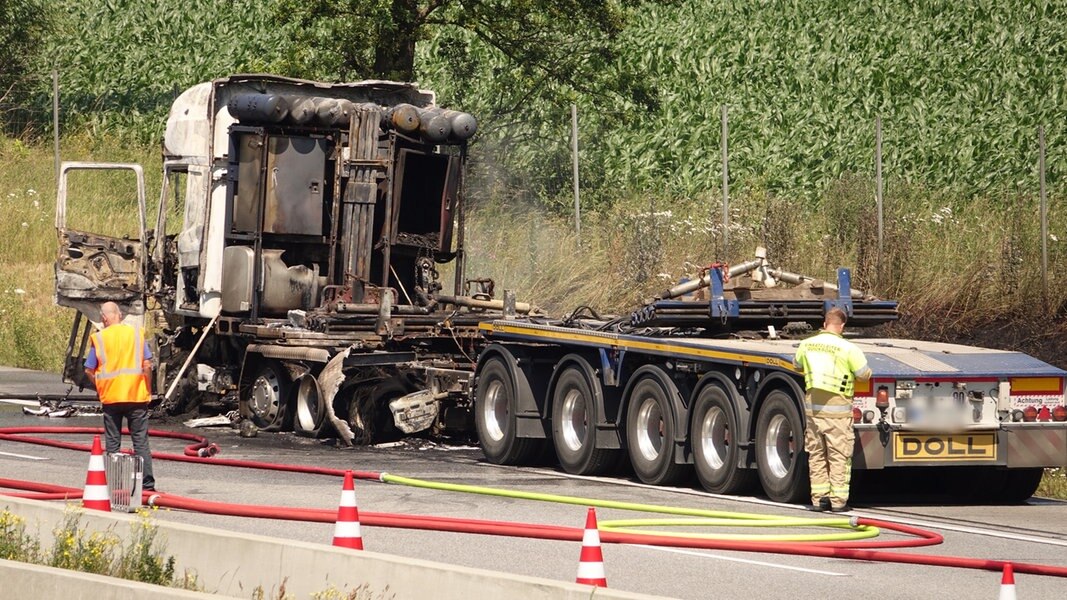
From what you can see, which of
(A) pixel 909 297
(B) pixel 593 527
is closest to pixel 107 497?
(B) pixel 593 527

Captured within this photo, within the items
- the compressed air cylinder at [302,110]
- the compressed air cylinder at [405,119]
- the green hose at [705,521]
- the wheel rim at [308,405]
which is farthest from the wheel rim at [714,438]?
the compressed air cylinder at [302,110]

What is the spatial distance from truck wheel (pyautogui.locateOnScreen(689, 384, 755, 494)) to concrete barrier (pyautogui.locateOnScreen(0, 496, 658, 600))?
6.11 metres

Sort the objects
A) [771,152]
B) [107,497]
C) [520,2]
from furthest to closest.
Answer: [771,152] < [520,2] < [107,497]

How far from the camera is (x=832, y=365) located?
13945 millimetres

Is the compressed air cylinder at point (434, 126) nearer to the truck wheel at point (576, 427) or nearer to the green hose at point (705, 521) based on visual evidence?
the truck wheel at point (576, 427)

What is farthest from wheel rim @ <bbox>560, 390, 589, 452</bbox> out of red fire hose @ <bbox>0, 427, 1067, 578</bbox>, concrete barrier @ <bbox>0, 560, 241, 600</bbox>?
concrete barrier @ <bbox>0, 560, 241, 600</bbox>

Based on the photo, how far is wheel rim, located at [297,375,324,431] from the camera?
19.6 metres

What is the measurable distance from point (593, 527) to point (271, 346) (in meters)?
11.4

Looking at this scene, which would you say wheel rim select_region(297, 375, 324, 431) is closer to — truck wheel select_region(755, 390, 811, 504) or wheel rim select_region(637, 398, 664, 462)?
wheel rim select_region(637, 398, 664, 462)

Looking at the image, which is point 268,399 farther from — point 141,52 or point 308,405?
point 141,52

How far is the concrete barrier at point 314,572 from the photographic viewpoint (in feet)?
27.3

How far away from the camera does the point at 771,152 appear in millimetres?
30516

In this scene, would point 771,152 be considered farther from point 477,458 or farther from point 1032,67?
point 477,458

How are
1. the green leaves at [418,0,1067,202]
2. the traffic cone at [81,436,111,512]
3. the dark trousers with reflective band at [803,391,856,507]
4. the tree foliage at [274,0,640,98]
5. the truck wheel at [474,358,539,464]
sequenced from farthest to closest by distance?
the green leaves at [418,0,1067,202] < the tree foliage at [274,0,640,98] < the truck wheel at [474,358,539,464] < the dark trousers with reflective band at [803,391,856,507] < the traffic cone at [81,436,111,512]
